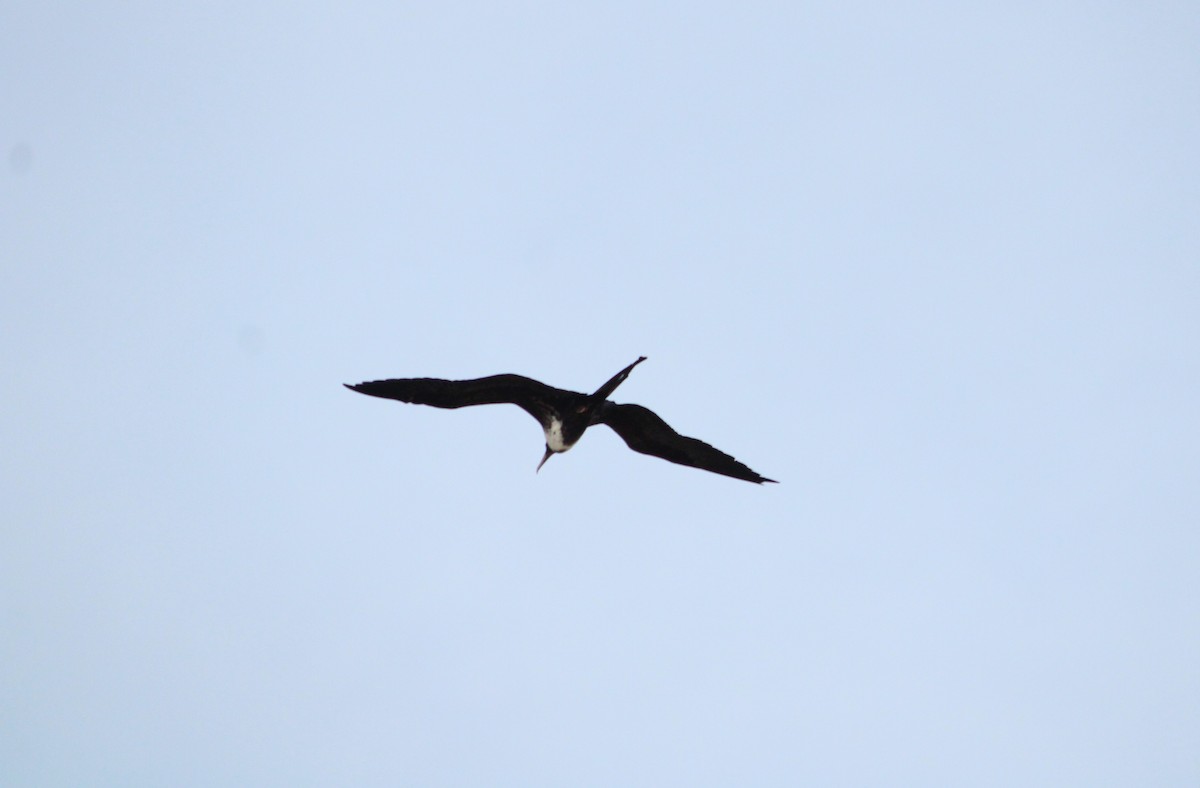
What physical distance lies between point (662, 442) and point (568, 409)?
71.7 inches

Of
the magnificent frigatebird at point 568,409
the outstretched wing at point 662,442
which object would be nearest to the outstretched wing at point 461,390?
the magnificent frigatebird at point 568,409

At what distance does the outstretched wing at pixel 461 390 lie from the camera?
59.4 ft

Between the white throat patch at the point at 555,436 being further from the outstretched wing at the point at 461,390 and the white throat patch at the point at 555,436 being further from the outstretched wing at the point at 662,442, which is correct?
the outstretched wing at the point at 662,442

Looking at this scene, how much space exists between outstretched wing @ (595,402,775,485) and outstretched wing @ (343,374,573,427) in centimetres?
113

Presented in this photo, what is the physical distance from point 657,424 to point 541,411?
6.27 feet

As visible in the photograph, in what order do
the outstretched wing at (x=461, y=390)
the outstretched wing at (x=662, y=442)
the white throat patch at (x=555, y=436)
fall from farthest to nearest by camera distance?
the outstretched wing at (x=662, y=442), the white throat patch at (x=555, y=436), the outstretched wing at (x=461, y=390)

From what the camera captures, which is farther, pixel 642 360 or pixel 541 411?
pixel 541 411

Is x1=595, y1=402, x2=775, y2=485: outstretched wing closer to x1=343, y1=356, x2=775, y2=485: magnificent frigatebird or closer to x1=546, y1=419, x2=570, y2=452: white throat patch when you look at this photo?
x1=343, y1=356, x2=775, y2=485: magnificent frigatebird

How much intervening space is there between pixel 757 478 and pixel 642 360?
355 cm

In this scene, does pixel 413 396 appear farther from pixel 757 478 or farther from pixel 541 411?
pixel 757 478

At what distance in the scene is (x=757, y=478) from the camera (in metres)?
19.6

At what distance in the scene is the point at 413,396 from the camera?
18203 millimetres

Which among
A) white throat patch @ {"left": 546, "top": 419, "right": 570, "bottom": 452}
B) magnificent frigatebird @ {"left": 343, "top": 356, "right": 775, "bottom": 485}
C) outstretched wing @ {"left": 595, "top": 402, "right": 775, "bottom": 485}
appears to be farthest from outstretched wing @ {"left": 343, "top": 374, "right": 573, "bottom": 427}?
outstretched wing @ {"left": 595, "top": 402, "right": 775, "bottom": 485}

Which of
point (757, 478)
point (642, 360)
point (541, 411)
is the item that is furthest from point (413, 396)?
point (757, 478)
